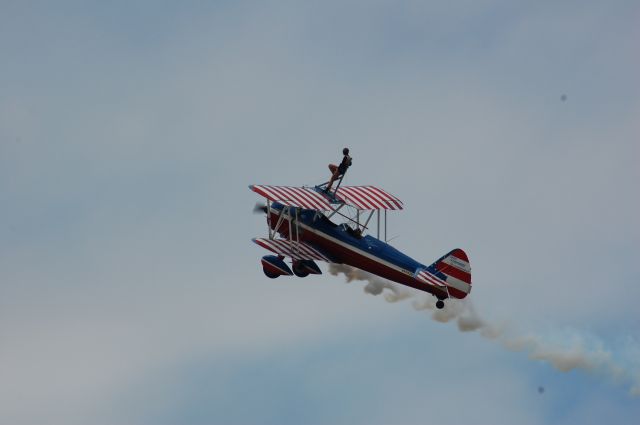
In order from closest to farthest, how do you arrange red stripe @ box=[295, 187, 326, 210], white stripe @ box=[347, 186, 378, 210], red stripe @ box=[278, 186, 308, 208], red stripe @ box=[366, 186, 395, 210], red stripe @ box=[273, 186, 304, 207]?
red stripe @ box=[273, 186, 304, 207] → red stripe @ box=[278, 186, 308, 208] → red stripe @ box=[295, 187, 326, 210] → white stripe @ box=[347, 186, 378, 210] → red stripe @ box=[366, 186, 395, 210]

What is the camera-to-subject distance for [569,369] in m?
158

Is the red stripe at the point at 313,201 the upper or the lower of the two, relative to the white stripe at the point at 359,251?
upper

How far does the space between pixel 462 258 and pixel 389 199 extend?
3603 mm

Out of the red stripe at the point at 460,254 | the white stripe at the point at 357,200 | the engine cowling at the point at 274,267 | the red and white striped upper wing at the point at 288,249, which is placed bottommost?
the engine cowling at the point at 274,267

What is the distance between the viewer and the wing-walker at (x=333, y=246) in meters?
156

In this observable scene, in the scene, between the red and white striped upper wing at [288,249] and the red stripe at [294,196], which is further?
the red and white striped upper wing at [288,249]

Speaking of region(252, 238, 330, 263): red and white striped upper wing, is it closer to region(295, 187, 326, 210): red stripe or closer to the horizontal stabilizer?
region(295, 187, 326, 210): red stripe

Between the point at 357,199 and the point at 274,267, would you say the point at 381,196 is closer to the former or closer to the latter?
the point at 357,199

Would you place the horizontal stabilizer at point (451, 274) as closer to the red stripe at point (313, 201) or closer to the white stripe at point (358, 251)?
the white stripe at point (358, 251)

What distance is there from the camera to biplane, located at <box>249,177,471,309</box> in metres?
156

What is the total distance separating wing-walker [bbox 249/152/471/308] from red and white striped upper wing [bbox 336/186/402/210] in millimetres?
32

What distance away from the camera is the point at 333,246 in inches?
6176

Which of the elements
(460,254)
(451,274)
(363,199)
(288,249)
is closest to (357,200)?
(363,199)

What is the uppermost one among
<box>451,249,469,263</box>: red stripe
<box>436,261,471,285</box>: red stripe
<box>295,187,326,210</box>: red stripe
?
<box>295,187,326,210</box>: red stripe
